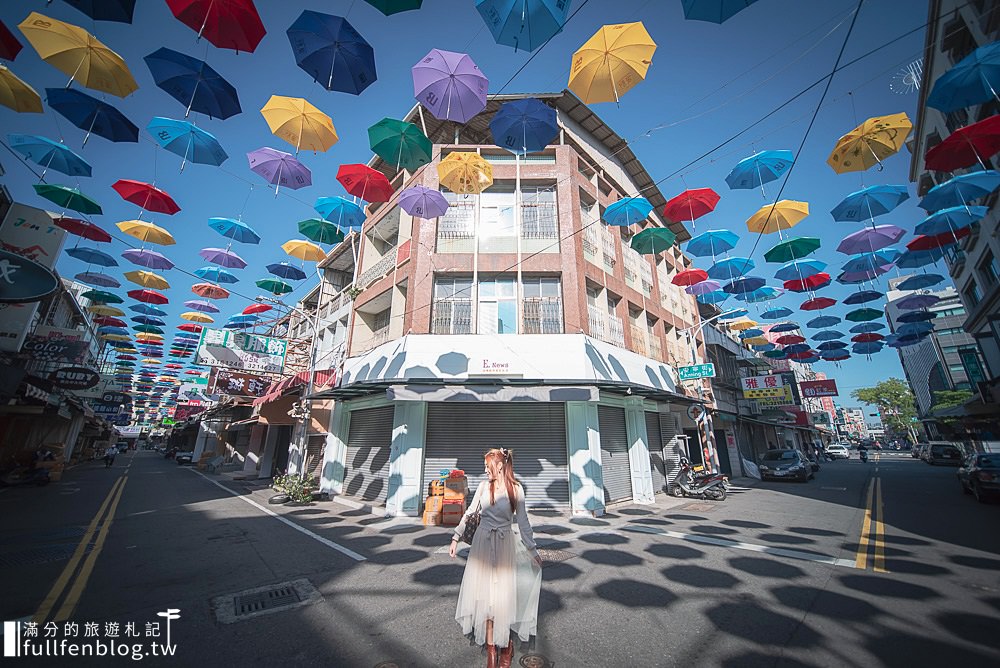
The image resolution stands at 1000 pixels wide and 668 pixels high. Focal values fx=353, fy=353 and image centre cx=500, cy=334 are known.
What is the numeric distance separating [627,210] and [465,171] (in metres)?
A: 5.50

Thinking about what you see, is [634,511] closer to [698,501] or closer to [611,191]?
[698,501]

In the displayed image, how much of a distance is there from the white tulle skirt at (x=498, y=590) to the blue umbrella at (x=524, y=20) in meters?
7.51

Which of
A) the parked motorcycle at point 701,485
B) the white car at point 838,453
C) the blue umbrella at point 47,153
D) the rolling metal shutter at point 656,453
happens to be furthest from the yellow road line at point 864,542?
the white car at point 838,453

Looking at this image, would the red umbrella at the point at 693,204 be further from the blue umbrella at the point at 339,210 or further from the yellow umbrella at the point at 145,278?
the yellow umbrella at the point at 145,278

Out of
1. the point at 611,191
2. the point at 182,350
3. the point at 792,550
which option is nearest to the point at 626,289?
the point at 611,191

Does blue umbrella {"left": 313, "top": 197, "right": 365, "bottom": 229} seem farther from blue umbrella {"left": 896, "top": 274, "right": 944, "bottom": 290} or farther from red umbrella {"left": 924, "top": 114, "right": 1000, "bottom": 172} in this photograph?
blue umbrella {"left": 896, "top": 274, "right": 944, "bottom": 290}

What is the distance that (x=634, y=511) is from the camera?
1161 centimetres

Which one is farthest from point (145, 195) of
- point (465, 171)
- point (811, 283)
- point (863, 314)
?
point (863, 314)

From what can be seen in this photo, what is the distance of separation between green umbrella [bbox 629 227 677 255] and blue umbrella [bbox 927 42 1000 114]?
264 inches

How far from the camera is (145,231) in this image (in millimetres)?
12312

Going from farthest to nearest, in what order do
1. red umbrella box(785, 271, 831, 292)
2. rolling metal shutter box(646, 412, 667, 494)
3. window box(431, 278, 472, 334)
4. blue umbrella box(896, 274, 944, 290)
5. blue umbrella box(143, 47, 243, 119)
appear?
blue umbrella box(896, 274, 944, 290) < rolling metal shutter box(646, 412, 667, 494) < red umbrella box(785, 271, 831, 292) < window box(431, 278, 472, 334) < blue umbrella box(143, 47, 243, 119)

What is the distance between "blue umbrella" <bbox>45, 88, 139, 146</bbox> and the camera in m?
7.53

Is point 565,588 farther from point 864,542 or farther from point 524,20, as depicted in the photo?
point 524,20

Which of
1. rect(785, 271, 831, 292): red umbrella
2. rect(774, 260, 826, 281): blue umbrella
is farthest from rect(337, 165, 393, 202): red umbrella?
rect(785, 271, 831, 292): red umbrella
